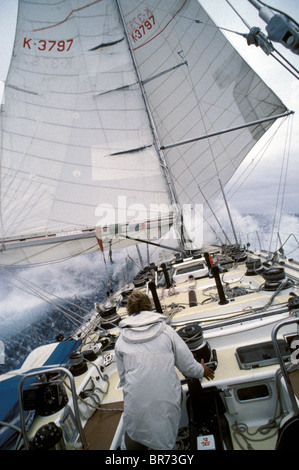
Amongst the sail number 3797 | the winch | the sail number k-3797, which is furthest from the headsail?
the winch

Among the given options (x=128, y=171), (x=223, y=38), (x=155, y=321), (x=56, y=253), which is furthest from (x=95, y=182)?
(x=223, y=38)

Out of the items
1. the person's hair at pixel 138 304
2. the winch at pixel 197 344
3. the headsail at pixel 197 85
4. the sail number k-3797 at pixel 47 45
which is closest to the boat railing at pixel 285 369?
the person's hair at pixel 138 304

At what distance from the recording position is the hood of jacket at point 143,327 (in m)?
1.61

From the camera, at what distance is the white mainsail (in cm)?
679

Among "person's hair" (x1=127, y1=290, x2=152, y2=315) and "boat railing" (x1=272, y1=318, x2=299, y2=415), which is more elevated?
"person's hair" (x1=127, y1=290, x2=152, y2=315)

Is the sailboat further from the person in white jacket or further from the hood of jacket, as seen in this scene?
the hood of jacket

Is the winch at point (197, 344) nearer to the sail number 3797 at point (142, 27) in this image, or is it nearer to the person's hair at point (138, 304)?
the person's hair at point (138, 304)

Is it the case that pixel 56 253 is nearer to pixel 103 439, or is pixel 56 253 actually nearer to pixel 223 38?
pixel 103 439

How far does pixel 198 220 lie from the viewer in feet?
37.7

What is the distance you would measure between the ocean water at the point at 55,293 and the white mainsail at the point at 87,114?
154 centimetres

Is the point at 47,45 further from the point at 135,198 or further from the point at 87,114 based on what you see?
the point at 135,198

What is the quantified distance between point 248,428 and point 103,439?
1146 millimetres

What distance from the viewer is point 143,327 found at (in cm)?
165

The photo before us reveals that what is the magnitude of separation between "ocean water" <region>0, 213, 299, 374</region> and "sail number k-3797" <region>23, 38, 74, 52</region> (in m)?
7.13
